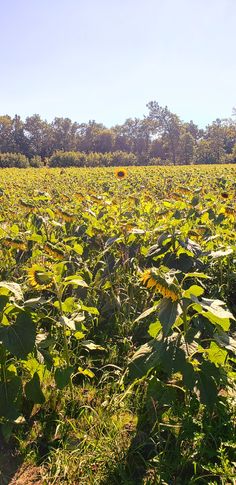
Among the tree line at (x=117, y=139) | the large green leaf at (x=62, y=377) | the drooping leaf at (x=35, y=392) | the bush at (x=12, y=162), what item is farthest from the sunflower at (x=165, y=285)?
the tree line at (x=117, y=139)

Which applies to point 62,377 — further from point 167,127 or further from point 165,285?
point 167,127

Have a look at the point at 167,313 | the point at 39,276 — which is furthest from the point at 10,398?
the point at 167,313

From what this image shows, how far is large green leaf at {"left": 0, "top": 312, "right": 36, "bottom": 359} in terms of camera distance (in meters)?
1.66

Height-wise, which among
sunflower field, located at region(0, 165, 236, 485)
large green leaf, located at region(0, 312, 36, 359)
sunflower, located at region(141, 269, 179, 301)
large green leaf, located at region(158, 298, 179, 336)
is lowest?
sunflower field, located at region(0, 165, 236, 485)

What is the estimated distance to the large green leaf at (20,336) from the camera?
5.44 feet

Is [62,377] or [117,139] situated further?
[117,139]

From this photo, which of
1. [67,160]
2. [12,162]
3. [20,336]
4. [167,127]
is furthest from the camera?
[167,127]

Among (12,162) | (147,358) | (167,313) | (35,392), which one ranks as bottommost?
(35,392)

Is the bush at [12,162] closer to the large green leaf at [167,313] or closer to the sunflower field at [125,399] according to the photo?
the sunflower field at [125,399]

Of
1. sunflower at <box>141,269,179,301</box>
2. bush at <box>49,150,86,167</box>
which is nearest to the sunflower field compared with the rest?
sunflower at <box>141,269,179,301</box>

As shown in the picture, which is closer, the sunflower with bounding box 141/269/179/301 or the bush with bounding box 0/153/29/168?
the sunflower with bounding box 141/269/179/301

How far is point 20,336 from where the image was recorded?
66.4 inches

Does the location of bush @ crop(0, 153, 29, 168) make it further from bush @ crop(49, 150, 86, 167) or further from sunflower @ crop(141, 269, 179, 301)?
sunflower @ crop(141, 269, 179, 301)

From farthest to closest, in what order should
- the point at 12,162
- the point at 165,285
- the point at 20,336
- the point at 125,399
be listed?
the point at 12,162, the point at 125,399, the point at 20,336, the point at 165,285
